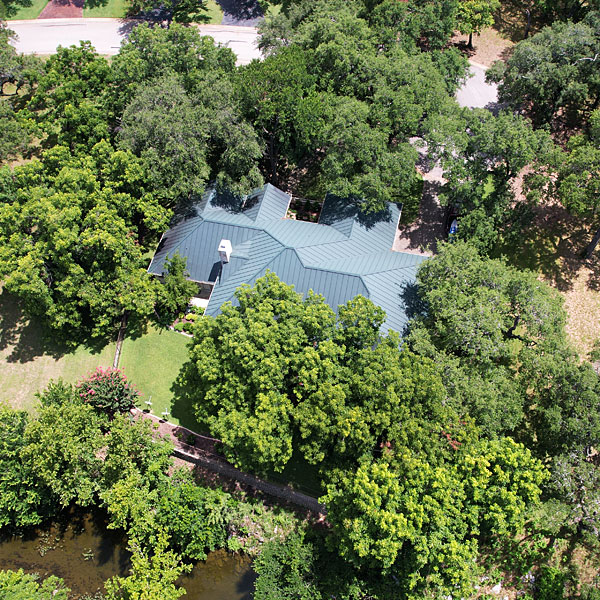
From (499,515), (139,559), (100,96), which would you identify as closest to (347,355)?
(499,515)

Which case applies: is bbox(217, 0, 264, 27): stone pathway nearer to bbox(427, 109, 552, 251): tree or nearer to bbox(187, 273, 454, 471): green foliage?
bbox(427, 109, 552, 251): tree

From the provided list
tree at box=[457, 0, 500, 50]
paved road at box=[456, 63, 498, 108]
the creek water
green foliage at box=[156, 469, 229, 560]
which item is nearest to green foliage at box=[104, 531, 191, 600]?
green foliage at box=[156, 469, 229, 560]

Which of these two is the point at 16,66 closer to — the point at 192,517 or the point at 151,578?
the point at 192,517

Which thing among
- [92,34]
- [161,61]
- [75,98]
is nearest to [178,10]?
[92,34]

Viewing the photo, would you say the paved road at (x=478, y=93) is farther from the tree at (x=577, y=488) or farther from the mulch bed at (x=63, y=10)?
the mulch bed at (x=63, y=10)

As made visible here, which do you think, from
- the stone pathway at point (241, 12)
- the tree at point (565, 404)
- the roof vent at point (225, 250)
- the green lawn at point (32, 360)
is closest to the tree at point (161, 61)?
the roof vent at point (225, 250)

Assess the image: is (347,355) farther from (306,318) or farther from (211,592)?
(211,592)
